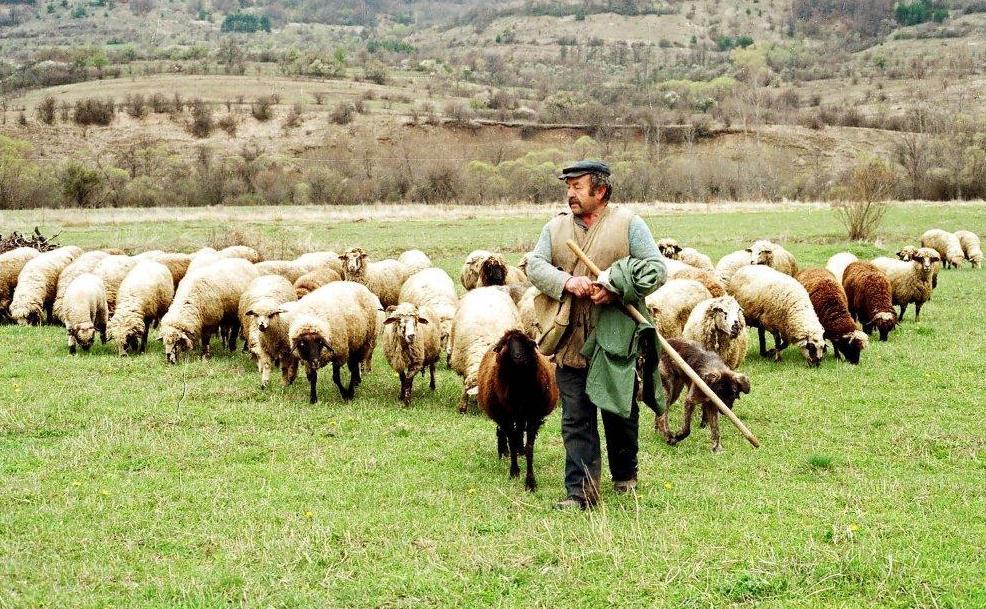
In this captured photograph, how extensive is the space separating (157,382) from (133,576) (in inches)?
277

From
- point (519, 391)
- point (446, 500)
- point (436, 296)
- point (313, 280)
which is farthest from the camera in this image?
point (313, 280)

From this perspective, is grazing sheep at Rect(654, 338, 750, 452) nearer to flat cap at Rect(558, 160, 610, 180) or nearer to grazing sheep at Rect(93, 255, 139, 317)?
flat cap at Rect(558, 160, 610, 180)

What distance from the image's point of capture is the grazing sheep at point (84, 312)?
14.6 meters

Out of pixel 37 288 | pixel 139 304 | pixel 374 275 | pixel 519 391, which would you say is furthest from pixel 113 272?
pixel 519 391

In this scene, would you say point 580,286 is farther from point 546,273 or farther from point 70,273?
point 70,273

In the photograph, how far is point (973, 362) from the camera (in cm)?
1266

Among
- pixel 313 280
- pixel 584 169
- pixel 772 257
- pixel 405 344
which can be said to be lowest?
pixel 405 344

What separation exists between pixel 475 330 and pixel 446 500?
4.13 metres

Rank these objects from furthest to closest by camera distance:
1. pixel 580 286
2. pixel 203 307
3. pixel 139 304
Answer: pixel 139 304 → pixel 203 307 → pixel 580 286

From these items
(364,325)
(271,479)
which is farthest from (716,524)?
(364,325)

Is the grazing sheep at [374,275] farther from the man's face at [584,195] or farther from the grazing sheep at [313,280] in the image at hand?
→ the man's face at [584,195]

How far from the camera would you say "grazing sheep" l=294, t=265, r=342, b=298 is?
14954mm

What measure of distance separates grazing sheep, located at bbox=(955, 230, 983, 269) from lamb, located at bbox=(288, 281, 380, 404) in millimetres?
20948

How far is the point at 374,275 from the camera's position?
17000 millimetres
